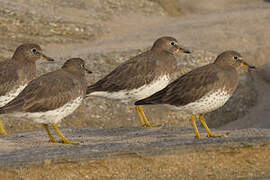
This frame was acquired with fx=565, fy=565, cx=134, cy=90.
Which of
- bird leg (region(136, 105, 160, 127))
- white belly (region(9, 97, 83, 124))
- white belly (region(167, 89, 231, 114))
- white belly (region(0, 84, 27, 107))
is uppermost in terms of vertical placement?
white belly (region(167, 89, 231, 114))

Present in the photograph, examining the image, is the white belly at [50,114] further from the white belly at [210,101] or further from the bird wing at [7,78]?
the white belly at [210,101]

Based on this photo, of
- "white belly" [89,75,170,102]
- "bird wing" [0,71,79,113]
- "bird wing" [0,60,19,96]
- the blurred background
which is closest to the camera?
"bird wing" [0,71,79,113]

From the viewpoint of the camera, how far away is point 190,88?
1176 cm

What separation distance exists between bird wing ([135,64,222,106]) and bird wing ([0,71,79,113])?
1.99 m

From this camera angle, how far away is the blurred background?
17609 mm

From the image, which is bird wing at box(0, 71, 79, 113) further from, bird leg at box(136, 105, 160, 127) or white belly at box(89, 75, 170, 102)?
bird leg at box(136, 105, 160, 127)

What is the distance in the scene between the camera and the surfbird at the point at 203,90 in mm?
11539

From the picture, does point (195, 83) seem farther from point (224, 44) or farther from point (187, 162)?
point (224, 44)

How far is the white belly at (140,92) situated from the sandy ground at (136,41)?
1.18 metres

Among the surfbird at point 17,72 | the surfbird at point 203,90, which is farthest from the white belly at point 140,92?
the surfbird at point 17,72

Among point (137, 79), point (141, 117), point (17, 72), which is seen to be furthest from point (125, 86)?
point (17, 72)

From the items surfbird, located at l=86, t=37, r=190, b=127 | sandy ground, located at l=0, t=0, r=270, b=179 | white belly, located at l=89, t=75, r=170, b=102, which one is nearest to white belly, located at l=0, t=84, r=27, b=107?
surfbird, located at l=86, t=37, r=190, b=127

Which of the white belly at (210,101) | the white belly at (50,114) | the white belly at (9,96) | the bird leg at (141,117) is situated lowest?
the bird leg at (141,117)

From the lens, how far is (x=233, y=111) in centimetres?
1839
